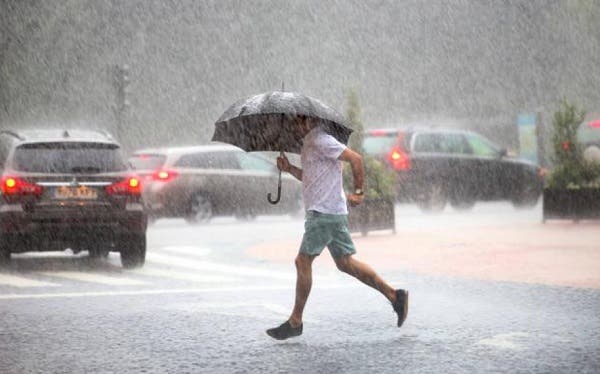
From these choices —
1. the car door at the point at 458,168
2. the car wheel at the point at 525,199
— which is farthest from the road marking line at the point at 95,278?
the car wheel at the point at 525,199

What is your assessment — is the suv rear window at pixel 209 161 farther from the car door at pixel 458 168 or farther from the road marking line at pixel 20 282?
the road marking line at pixel 20 282

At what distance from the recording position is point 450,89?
3878 centimetres

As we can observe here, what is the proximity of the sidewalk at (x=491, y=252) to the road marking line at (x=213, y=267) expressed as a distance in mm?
841

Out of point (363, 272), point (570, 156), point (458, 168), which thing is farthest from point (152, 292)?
point (458, 168)

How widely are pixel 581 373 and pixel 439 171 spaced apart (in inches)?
639

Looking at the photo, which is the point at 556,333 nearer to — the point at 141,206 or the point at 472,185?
the point at 141,206

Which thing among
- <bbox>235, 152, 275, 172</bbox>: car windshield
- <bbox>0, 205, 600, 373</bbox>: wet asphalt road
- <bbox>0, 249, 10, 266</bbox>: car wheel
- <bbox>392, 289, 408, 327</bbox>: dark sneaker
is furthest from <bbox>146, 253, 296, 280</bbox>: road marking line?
<bbox>235, 152, 275, 172</bbox>: car windshield

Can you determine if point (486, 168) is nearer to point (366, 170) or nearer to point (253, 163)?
point (253, 163)

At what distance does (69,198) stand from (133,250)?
40.5 inches

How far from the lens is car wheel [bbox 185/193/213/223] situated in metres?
20.7

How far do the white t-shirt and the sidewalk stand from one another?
3823mm

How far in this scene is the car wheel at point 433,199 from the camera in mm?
22266

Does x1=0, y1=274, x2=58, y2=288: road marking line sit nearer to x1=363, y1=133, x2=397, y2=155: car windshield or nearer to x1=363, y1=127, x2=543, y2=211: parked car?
x1=363, y1=127, x2=543, y2=211: parked car

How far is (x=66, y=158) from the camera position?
1227 cm
